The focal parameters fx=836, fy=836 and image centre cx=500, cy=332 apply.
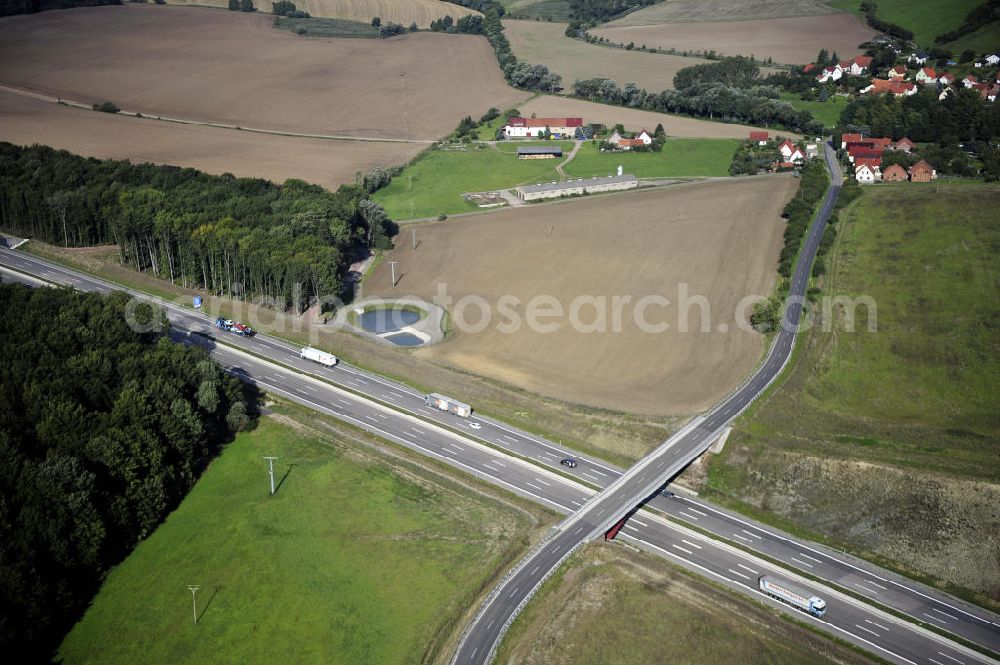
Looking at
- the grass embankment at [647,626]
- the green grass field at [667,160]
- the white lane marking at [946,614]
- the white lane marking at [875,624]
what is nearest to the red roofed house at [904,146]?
the green grass field at [667,160]

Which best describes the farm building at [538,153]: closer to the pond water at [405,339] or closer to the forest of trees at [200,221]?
the forest of trees at [200,221]

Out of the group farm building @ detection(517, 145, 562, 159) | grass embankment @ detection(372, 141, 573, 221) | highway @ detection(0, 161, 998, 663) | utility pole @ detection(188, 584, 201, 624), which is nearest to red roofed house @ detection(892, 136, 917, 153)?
grass embankment @ detection(372, 141, 573, 221)

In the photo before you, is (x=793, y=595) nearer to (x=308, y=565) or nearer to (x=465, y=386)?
(x=308, y=565)

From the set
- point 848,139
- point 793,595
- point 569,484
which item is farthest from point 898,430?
point 848,139

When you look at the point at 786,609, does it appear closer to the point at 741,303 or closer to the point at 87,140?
the point at 741,303

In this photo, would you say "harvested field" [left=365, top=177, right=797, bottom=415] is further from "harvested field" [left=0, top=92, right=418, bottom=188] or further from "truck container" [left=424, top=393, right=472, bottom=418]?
"harvested field" [left=0, top=92, right=418, bottom=188]

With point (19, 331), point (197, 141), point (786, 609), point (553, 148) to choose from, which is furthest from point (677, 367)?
point (197, 141)
